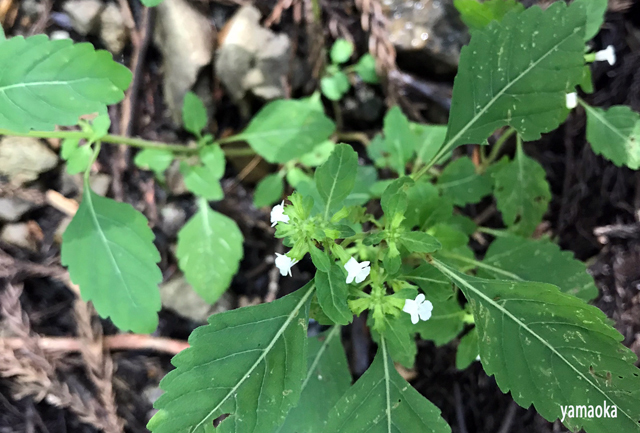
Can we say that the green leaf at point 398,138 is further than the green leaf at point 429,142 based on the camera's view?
No

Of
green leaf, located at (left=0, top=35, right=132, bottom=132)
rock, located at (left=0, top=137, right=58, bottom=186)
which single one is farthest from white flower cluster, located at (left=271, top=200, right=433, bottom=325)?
rock, located at (left=0, top=137, right=58, bottom=186)

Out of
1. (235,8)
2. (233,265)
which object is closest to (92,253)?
(233,265)

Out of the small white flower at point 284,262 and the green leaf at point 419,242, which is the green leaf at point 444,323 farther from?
the small white flower at point 284,262

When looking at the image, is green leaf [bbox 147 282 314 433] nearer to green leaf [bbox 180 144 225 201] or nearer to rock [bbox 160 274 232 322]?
green leaf [bbox 180 144 225 201]

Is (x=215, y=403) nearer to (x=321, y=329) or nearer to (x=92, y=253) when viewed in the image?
(x=92, y=253)

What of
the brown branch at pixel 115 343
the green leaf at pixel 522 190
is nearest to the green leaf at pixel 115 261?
the brown branch at pixel 115 343
